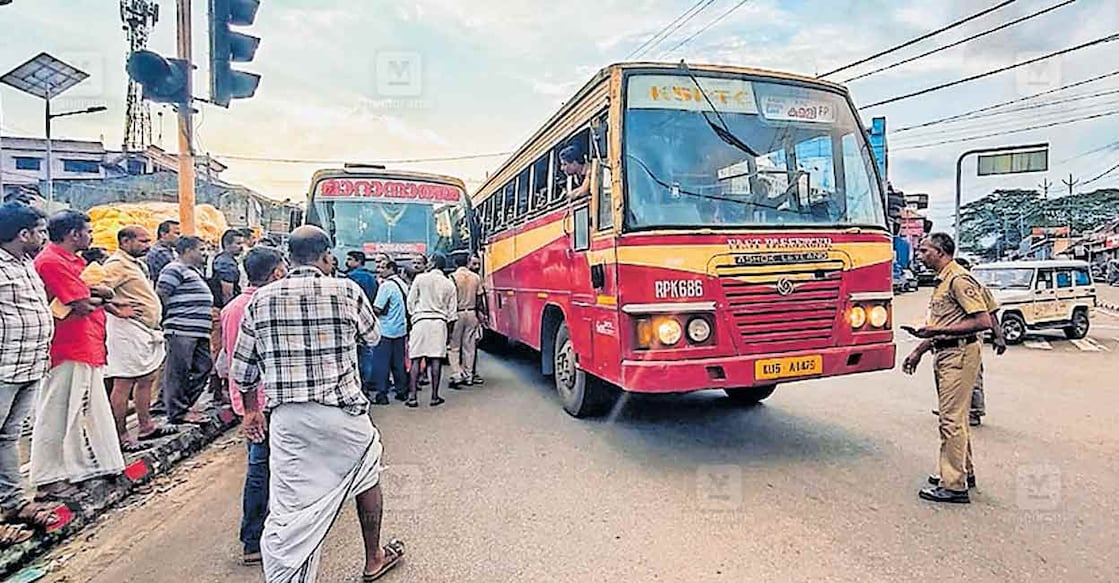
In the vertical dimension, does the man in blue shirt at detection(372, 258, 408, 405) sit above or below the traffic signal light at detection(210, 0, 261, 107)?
below

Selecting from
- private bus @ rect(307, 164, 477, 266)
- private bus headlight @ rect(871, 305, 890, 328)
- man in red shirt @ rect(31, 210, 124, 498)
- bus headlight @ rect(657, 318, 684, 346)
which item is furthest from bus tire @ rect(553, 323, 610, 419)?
private bus @ rect(307, 164, 477, 266)

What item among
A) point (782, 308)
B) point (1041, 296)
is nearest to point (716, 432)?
point (782, 308)

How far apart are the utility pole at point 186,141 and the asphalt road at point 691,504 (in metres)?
2.35

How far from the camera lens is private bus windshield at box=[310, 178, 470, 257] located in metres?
10.7

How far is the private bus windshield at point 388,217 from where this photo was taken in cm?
1074

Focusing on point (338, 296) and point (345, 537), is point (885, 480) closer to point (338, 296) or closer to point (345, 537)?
point (345, 537)

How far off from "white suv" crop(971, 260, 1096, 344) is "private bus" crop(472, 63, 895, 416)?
10347 mm

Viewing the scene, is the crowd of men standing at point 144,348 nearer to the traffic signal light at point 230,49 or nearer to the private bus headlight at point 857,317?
the traffic signal light at point 230,49

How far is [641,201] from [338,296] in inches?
104

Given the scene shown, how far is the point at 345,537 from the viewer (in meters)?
4.17

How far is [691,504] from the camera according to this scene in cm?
462

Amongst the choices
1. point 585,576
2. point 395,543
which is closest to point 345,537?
point 395,543

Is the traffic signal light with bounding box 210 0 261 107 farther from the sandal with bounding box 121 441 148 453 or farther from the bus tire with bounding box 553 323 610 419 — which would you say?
the bus tire with bounding box 553 323 610 419

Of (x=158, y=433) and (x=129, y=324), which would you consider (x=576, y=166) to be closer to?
(x=129, y=324)
